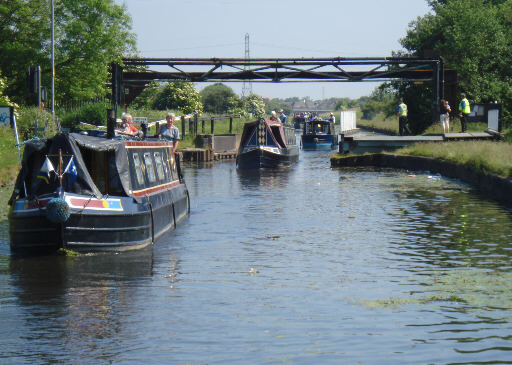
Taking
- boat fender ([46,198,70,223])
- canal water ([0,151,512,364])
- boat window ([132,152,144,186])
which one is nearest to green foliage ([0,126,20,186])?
boat window ([132,152,144,186])

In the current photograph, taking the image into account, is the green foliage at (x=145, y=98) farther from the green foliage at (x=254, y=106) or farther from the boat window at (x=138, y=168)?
the boat window at (x=138, y=168)

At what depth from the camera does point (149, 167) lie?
1641 cm

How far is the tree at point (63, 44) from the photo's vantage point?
44.4 metres

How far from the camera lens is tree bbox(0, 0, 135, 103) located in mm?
44375

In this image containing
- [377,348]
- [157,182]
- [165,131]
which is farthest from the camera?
[165,131]

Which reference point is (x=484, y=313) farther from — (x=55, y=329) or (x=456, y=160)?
(x=456, y=160)

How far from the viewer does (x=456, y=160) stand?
2755cm

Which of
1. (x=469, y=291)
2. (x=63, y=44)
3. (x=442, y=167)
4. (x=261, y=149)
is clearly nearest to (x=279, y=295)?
(x=469, y=291)

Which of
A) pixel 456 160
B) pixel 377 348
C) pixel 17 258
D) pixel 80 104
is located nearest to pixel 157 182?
pixel 17 258

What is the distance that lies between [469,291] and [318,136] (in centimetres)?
5143

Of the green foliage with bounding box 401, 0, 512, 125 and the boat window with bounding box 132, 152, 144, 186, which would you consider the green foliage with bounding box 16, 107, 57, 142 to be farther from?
the green foliage with bounding box 401, 0, 512, 125

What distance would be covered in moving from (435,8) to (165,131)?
1910 inches

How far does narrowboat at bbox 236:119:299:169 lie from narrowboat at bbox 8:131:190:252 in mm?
22621

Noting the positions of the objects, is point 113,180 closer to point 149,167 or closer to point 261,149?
point 149,167
